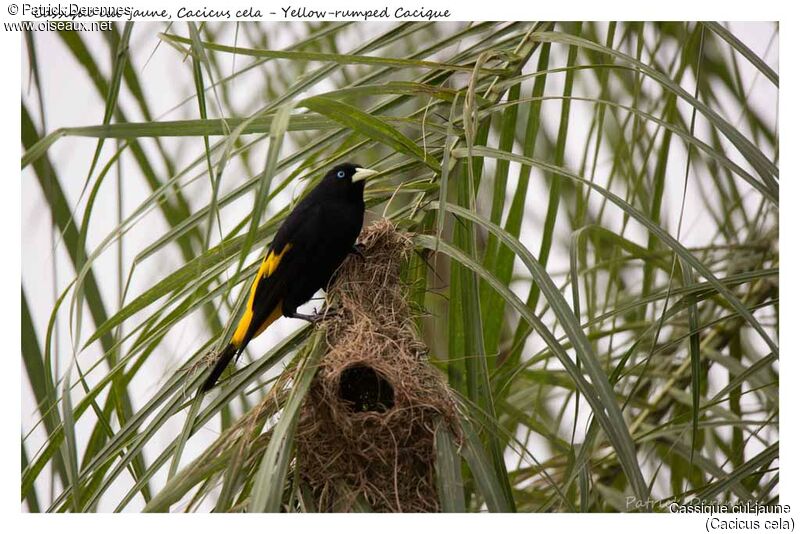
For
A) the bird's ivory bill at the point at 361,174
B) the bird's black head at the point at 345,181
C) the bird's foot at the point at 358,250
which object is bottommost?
the bird's foot at the point at 358,250

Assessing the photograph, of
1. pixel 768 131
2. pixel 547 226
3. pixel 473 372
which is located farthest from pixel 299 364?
pixel 768 131

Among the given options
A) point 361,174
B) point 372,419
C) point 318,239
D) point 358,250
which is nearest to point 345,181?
point 361,174

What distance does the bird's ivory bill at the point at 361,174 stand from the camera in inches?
120

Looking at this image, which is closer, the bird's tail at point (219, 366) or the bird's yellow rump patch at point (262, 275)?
the bird's tail at point (219, 366)

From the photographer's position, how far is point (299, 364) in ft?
7.84

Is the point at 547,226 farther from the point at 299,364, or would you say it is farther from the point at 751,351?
the point at 751,351

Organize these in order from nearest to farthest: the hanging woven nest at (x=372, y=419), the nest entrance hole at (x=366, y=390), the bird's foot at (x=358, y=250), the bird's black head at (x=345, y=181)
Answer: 1. the hanging woven nest at (x=372, y=419)
2. the nest entrance hole at (x=366, y=390)
3. the bird's foot at (x=358, y=250)
4. the bird's black head at (x=345, y=181)

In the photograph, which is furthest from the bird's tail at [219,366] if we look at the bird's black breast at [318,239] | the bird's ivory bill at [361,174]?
the bird's ivory bill at [361,174]

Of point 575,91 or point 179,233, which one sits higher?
point 575,91

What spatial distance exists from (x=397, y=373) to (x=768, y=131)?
1965mm

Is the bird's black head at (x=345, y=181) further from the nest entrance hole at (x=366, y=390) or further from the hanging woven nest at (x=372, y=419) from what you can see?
the nest entrance hole at (x=366, y=390)

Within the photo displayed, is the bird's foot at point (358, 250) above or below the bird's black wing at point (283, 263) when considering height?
below

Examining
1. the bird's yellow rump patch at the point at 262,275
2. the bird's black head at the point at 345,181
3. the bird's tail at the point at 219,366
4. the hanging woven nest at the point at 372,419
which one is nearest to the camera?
the hanging woven nest at the point at 372,419

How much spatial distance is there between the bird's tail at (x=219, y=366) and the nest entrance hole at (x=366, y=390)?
0.37m
